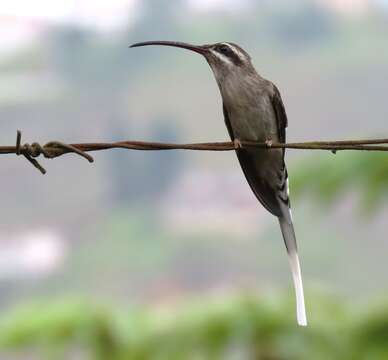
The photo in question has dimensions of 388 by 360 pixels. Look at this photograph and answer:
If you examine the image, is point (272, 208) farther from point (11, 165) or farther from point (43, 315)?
point (11, 165)

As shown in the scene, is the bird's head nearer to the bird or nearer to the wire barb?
the bird

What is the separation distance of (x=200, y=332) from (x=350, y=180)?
2.11 meters

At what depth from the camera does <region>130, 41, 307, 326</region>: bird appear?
5.57 m

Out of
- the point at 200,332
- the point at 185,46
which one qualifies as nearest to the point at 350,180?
the point at 200,332

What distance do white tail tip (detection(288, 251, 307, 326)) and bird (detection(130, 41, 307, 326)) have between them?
5 centimetres

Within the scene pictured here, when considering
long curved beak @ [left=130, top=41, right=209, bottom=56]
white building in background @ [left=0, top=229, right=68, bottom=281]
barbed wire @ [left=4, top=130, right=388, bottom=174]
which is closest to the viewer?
barbed wire @ [left=4, top=130, right=388, bottom=174]

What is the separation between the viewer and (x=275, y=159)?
5660 millimetres

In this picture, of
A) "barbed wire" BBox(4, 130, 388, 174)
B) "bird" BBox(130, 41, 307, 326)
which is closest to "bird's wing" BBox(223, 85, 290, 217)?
"bird" BBox(130, 41, 307, 326)

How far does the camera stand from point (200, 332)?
38.6ft

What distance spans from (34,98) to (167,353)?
163ft

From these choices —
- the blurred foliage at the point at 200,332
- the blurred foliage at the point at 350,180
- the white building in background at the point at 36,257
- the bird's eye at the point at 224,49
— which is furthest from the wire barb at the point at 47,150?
the white building in background at the point at 36,257

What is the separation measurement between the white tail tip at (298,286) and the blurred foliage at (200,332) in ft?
18.3

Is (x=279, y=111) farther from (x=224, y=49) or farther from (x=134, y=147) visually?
(x=134, y=147)

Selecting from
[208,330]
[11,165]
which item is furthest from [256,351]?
[11,165]
